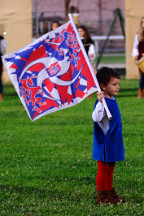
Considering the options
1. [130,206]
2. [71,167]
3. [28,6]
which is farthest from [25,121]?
[28,6]

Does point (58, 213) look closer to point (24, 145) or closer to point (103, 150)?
point (103, 150)

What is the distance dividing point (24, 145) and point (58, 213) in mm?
3248

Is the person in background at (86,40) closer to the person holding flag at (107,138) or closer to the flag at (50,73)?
the flag at (50,73)

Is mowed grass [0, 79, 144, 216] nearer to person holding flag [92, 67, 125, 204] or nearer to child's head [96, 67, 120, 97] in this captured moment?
person holding flag [92, 67, 125, 204]

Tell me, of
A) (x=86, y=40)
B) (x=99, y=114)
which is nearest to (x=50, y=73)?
(x=99, y=114)

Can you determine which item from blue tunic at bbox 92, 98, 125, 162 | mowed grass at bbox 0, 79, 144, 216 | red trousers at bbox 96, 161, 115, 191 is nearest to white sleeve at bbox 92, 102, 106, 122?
blue tunic at bbox 92, 98, 125, 162

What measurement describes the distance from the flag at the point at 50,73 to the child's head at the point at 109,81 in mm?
237

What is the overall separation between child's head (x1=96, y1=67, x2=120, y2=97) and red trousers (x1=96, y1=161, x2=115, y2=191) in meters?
0.67

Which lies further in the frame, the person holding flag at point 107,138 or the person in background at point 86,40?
the person in background at point 86,40

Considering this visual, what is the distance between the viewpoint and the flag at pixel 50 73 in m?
5.84

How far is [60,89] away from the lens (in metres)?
5.91

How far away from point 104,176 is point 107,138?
379 millimetres

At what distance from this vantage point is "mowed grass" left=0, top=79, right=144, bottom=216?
214 inches

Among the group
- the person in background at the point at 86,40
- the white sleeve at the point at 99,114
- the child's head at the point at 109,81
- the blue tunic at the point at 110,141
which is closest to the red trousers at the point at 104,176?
the blue tunic at the point at 110,141
